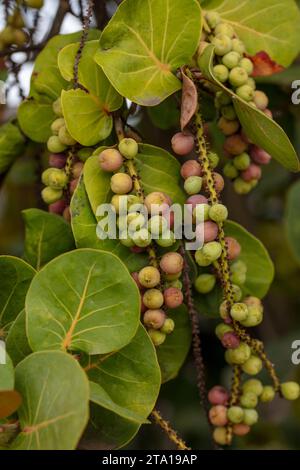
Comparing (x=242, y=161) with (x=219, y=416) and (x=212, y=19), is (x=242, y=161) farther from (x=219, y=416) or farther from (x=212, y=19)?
(x=219, y=416)

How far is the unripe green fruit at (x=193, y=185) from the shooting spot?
96cm

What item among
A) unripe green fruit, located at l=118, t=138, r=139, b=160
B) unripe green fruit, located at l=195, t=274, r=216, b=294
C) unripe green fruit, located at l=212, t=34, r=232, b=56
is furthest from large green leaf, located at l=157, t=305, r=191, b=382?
unripe green fruit, located at l=212, t=34, r=232, b=56

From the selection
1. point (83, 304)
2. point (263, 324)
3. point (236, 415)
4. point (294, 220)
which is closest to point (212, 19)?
point (83, 304)

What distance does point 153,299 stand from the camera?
0.94 m

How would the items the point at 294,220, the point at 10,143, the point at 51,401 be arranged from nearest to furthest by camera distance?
the point at 51,401, the point at 10,143, the point at 294,220

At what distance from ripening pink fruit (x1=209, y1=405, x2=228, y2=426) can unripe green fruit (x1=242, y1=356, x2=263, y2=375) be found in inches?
2.6

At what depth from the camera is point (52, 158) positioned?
3.38 ft

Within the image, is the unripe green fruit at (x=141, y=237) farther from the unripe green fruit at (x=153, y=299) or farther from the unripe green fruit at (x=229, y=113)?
the unripe green fruit at (x=229, y=113)

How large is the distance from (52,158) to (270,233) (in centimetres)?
129

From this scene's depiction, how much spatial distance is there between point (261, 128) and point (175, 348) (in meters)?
0.33

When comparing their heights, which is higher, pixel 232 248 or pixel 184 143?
pixel 184 143

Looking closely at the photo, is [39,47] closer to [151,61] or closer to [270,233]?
[151,61]

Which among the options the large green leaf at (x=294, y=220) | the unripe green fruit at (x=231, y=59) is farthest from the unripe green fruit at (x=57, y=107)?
the large green leaf at (x=294, y=220)

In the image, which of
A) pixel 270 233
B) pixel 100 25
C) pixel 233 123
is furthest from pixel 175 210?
pixel 270 233
